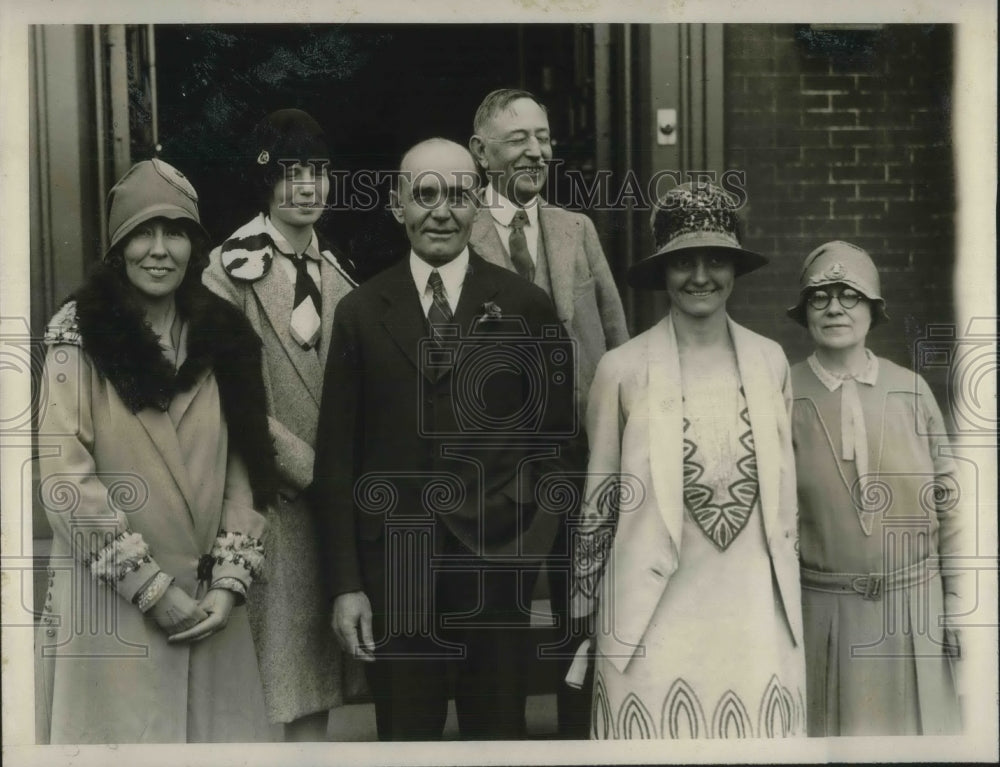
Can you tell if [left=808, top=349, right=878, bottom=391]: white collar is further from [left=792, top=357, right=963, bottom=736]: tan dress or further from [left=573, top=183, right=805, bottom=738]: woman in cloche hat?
[left=573, top=183, right=805, bottom=738]: woman in cloche hat

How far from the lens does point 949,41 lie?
5.97 m

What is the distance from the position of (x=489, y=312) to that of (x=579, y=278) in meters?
0.39

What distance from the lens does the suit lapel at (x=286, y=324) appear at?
18.7 feet

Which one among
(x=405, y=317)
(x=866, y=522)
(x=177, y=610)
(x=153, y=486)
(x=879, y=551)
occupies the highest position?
(x=405, y=317)

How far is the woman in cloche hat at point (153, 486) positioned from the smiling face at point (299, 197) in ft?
1.04

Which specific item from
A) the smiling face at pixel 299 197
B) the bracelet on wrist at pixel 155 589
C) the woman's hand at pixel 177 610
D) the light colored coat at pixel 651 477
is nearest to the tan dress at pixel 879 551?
the light colored coat at pixel 651 477

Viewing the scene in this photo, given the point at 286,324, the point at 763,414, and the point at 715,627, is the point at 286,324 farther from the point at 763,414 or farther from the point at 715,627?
the point at 715,627

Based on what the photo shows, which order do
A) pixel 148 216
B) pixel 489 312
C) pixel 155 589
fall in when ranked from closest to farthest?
pixel 155 589 < pixel 148 216 < pixel 489 312

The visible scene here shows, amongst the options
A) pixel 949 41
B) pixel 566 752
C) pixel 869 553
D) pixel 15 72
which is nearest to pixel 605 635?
pixel 566 752

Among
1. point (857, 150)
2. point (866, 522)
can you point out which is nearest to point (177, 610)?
point (866, 522)

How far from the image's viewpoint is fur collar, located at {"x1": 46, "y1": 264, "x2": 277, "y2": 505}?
5547 mm

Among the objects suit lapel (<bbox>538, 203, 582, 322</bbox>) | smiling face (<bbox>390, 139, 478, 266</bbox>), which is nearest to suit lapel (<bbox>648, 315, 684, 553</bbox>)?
suit lapel (<bbox>538, 203, 582, 322</bbox>)

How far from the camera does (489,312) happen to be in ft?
18.8

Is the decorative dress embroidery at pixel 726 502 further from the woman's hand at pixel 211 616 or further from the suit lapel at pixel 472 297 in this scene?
the woman's hand at pixel 211 616
